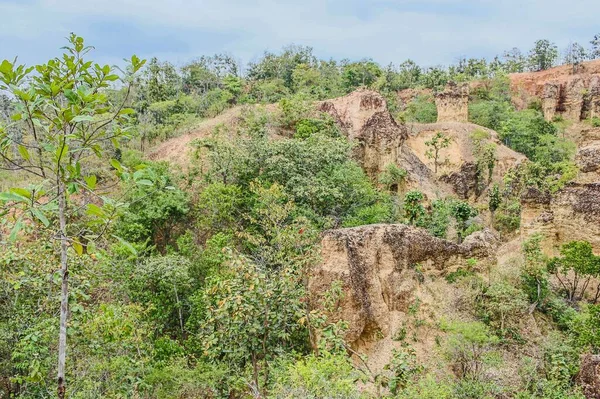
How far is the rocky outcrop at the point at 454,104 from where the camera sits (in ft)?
125

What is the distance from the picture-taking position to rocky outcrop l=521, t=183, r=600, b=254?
55.1ft

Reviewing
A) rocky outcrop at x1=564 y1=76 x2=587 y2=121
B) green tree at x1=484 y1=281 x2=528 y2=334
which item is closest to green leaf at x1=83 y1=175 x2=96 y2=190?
green tree at x1=484 y1=281 x2=528 y2=334

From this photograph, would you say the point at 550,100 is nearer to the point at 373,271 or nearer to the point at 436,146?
the point at 436,146

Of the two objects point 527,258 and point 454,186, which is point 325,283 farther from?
point 454,186

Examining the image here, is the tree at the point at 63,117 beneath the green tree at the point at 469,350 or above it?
above

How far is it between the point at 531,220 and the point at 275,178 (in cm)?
1047

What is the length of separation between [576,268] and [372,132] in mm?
12564

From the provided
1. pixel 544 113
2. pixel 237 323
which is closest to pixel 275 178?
pixel 237 323

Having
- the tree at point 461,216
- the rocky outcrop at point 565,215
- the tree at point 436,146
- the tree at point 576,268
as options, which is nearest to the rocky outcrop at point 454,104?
the tree at point 436,146

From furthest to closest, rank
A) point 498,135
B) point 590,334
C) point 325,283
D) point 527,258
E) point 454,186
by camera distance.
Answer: point 498,135 < point 454,186 < point 527,258 < point 325,283 < point 590,334

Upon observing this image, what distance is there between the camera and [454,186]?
31.1 m

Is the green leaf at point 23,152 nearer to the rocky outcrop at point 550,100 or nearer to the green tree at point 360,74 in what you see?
the green tree at point 360,74

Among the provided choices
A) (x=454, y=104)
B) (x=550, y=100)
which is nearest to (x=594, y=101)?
(x=550, y=100)

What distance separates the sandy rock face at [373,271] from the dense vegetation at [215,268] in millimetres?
752
